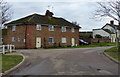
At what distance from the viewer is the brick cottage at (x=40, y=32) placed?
128 ft

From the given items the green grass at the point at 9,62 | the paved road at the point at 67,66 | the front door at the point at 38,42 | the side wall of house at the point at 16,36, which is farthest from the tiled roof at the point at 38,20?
the paved road at the point at 67,66

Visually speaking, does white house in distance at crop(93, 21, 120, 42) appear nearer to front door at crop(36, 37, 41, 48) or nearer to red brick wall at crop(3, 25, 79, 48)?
red brick wall at crop(3, 25, 79, 48)

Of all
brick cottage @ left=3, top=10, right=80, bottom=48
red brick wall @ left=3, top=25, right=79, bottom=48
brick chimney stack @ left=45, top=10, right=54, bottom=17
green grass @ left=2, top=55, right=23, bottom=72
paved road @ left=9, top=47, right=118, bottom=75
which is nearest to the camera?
paved road @ left=9, top=47, right=118, bottom=75

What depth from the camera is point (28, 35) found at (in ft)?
127

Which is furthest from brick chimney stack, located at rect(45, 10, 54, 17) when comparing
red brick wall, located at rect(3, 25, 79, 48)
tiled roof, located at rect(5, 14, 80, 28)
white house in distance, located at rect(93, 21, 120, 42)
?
white house in distance, located at rect(93, 21, 120, 42)

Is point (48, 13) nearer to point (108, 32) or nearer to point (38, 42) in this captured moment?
point (38, 42)

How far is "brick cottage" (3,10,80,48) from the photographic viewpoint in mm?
38906

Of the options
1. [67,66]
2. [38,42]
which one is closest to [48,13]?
[38,42]

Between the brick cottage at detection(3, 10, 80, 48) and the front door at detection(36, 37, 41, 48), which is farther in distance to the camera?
the front door at detection(36, 37, 41, 48)

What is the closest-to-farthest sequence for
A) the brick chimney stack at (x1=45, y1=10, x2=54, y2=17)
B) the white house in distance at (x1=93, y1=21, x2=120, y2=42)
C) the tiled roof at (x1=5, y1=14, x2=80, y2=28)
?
the tiled roof at (x1=5, y1=14, x2=80, y2=28) < the brick chimney stack at (x1=45, y1=10, x2=54, y2=17) < the white house in distance at (x1=93, y1=21, x2=120, y2=42)

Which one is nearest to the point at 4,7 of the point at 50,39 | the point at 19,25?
the point at 19,25

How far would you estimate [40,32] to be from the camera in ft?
132

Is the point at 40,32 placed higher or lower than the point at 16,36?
higher

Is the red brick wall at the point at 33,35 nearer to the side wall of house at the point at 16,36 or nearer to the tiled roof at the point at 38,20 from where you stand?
the side wall of house at the point at 16,36
